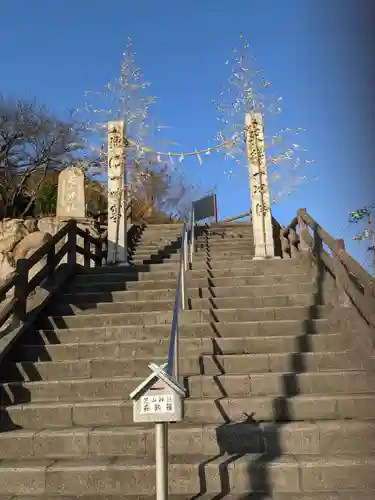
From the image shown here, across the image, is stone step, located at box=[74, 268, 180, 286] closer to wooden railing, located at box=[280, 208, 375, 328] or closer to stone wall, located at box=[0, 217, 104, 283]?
wooden railing, located at box=[280, 208, 375, 328]

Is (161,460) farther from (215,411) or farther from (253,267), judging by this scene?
(253,267)

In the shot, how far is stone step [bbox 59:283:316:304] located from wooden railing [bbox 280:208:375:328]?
2.21 feet

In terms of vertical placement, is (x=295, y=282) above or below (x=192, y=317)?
above

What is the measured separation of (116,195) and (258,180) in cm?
364

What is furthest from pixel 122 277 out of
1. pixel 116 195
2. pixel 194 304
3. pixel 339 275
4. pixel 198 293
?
pixel 339 275

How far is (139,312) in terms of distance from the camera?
6930 millimetres

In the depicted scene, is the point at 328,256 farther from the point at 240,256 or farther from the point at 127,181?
the point at 127,181

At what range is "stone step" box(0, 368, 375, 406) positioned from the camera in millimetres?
4891

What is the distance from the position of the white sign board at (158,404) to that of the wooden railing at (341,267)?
3.15 meters

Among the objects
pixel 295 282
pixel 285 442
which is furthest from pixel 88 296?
pixel 285 442

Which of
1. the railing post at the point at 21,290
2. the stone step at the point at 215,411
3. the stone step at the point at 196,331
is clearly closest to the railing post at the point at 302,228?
the stone step at the point at 196,331

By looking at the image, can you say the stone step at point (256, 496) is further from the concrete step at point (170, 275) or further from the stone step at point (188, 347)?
the concrete step at point (170, 275)

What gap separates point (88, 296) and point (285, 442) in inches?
178

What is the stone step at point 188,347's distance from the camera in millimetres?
5664
